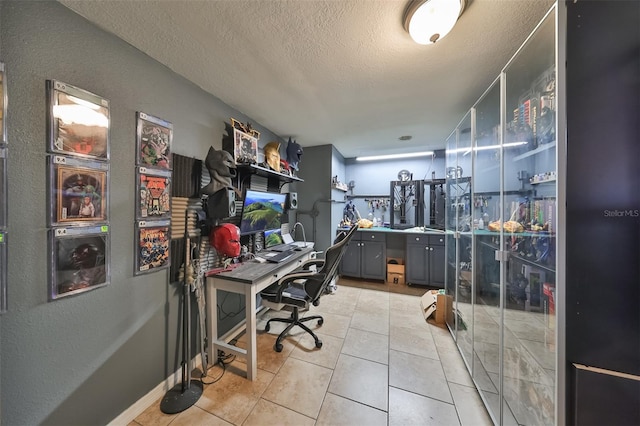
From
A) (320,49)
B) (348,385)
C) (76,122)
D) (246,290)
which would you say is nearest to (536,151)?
(320,49)

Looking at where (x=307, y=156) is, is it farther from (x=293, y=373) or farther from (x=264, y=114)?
(x=293, y=373)

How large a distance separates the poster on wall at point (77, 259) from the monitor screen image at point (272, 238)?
5.11 ft

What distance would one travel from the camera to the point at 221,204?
69.7 inches

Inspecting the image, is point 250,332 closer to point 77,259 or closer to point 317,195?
point 77,259

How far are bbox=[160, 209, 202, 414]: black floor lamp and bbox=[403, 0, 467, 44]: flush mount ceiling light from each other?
6.29 ft

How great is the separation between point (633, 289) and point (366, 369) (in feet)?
5.34

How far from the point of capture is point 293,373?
1.70 m

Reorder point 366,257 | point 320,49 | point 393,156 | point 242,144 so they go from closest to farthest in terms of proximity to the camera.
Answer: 1. point 320,49
2. point 242,144
3. point 366,257
4. point 393,156

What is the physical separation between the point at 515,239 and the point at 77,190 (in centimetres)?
251

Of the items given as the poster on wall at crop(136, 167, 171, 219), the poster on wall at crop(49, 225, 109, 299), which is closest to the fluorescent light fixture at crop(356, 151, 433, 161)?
the poster on wall at crop(136, 167, 171, 219)

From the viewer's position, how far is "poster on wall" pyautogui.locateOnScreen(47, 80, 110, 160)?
104 cm

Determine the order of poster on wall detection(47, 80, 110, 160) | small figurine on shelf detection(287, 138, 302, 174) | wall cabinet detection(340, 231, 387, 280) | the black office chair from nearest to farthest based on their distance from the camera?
poster on wall detection(47, 80, 110, 160), the black office chair, small figurine on shelf detection(287, 138, 302, 174), wall cabinet detection(340, 231, 387, 280)

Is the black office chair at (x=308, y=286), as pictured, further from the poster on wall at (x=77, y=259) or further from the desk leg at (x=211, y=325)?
the poster on wall at (x=77, y=259)

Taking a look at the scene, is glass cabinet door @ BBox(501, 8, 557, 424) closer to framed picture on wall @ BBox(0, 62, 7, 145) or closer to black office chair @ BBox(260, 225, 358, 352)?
black office chair @ BBox(260, 225, 358, 352)
